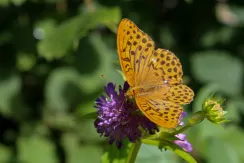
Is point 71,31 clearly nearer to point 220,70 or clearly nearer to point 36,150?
point 36,150

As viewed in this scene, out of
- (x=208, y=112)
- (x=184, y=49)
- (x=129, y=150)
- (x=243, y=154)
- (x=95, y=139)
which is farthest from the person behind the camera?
(x=184, y=49)

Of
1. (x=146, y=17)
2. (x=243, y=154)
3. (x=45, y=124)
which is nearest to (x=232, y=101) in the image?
(x=243, y=154)

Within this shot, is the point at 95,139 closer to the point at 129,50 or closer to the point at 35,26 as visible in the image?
the point at 35,26

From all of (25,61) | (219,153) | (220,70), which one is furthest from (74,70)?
(219,153)

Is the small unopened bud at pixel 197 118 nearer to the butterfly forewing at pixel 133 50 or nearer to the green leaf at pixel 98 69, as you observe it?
the butterfly forewing at pixel 133 50

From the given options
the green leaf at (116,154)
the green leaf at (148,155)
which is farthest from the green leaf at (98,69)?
the green leaf at (116,154)

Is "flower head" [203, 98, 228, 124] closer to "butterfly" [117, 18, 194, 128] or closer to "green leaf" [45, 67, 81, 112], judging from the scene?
"butterfly" [117, 18, 194, 128]

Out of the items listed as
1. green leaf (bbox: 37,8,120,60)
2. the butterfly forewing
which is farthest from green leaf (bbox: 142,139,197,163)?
green leaf (bbox: 37,8,120,60)
